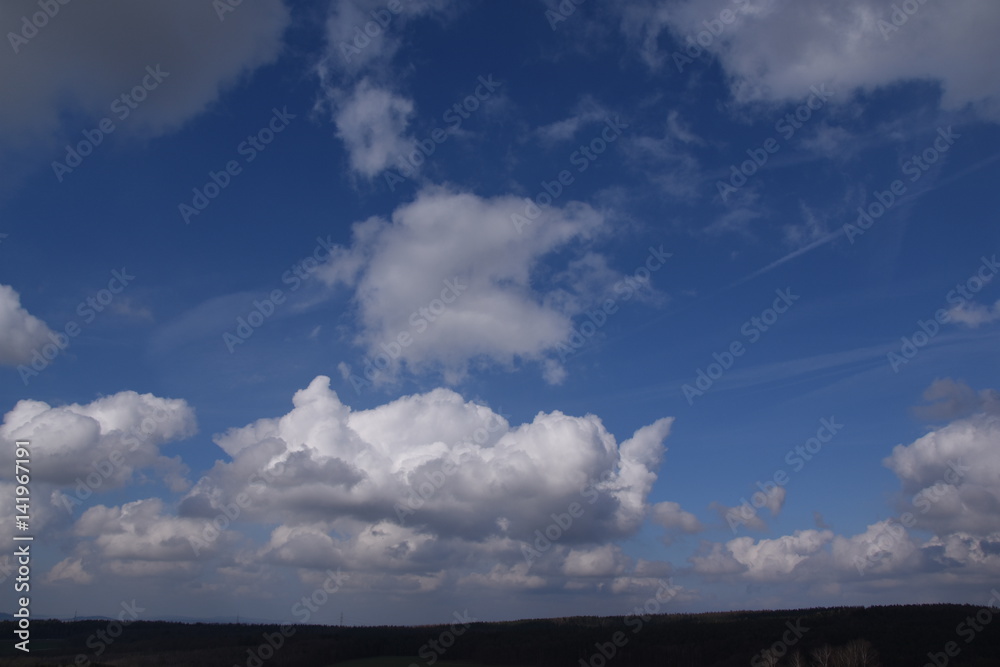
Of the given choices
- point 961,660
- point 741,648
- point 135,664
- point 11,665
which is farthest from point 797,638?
point 11,665

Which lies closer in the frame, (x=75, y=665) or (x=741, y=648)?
(x=75, y=665)

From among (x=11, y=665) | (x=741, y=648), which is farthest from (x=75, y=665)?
(x=741, y=648)

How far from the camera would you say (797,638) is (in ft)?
646

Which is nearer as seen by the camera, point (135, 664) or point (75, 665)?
point (75, 665)

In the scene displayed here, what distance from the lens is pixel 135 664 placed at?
194 metres

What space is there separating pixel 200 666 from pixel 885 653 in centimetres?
18269

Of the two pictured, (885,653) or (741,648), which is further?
(741,648)

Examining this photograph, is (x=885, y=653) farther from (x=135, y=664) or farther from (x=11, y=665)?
(x=11, y=665)

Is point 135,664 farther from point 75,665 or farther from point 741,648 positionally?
point 741,648

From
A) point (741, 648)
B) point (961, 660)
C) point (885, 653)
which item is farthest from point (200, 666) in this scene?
point (961, 660)

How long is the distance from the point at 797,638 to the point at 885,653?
27.9 metres

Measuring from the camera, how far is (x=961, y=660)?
168625 mm

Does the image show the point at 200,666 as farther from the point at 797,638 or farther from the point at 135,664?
the point at 797,638

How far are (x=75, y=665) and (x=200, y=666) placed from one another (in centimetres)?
4162
